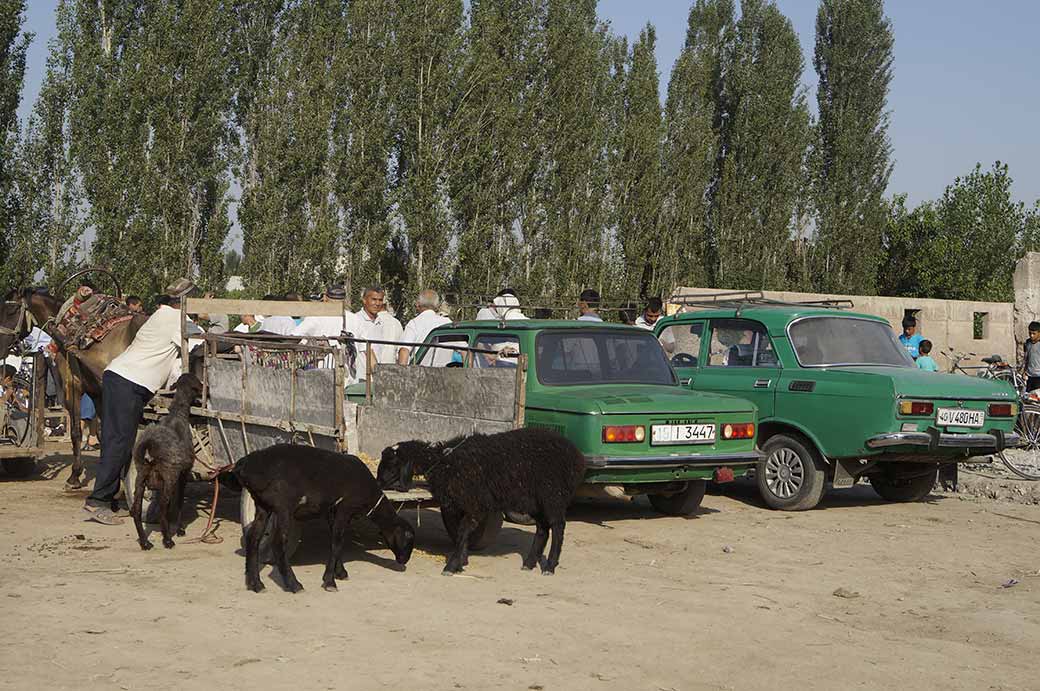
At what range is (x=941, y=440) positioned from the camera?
10.5m

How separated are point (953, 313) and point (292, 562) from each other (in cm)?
2121

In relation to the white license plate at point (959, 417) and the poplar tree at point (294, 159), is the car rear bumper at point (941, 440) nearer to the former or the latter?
the white license plate at point (959, 417)

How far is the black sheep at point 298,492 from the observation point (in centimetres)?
711

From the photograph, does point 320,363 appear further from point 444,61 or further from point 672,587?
point 444,61

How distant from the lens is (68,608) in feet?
21.7

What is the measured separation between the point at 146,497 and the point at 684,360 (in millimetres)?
5692

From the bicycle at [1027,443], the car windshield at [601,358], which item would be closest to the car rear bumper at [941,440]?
the car windshield at [601,358]

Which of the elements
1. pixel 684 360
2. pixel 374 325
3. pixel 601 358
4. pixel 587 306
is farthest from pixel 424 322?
pixel 601 358

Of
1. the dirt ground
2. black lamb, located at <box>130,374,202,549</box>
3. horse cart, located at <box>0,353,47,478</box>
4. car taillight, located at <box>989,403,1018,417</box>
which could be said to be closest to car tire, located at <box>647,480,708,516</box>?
the dirt ground

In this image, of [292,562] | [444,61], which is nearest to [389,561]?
[292,562]

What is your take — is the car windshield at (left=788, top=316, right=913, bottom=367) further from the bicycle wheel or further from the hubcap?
the bicycle wheel

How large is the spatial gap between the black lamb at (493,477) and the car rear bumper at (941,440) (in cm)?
359

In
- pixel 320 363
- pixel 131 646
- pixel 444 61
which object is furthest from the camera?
pixel 444 61

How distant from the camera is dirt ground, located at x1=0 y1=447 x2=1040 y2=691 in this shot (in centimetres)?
556
